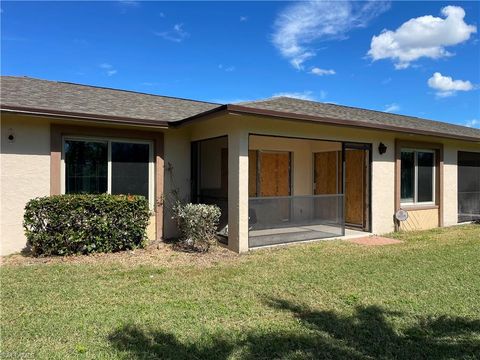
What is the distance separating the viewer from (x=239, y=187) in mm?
7613

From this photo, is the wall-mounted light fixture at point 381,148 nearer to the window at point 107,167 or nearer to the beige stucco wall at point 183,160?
the beige stucco wall at point 183,160

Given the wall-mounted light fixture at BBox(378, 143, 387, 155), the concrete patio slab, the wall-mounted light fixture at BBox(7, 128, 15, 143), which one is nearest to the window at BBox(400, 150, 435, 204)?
the wall-mounted light fixture at BBox(378, 143, 387, 155)

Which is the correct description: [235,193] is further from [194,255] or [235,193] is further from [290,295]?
[290,295]

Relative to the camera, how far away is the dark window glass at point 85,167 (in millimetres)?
8031

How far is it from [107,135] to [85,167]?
0.89 metres

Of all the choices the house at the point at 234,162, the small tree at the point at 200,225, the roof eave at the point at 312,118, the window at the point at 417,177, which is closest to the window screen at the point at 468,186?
the house at the point at 234,162

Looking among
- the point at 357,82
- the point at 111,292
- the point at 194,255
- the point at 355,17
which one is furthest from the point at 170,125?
the point at 357,82

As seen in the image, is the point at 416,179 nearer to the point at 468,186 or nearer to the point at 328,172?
the point at 328,172

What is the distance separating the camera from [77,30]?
1138cm

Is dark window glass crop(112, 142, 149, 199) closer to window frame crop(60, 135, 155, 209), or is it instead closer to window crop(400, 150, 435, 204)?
window frame crop(60, 135, 155, 209)

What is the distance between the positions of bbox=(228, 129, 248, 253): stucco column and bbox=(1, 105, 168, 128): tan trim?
1.96 m

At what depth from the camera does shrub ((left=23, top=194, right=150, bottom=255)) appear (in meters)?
6.78

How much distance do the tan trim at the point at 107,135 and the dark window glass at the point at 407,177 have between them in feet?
24.0

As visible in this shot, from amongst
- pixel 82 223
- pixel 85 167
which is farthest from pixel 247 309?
pixel 85 167
